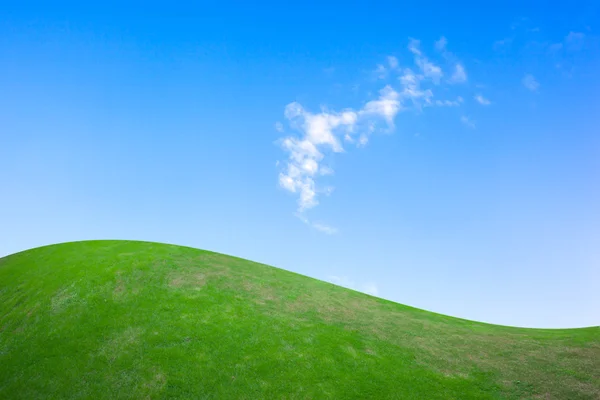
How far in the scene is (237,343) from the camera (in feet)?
106

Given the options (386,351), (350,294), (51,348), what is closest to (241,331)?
(386,351)

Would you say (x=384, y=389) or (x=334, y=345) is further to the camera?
(x=334, y=345)

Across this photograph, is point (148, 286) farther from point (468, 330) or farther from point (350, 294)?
point (468, 330)

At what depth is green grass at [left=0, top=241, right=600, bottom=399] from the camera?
91.3 ft

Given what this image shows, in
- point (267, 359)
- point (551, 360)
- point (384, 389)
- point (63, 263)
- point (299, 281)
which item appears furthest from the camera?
point (299, 281)

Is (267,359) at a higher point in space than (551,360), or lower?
lower

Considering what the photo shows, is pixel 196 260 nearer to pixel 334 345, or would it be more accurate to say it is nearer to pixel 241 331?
pixel 241 331

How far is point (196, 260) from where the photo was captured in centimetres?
4978

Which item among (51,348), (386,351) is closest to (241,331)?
(386,351)

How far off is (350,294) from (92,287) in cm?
3074

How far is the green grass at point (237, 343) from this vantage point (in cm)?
2783

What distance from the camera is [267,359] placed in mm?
30453

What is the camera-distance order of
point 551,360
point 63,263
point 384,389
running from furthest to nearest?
point 63,263
point 551,360
point 384,389

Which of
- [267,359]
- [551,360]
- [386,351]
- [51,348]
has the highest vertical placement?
[551,360]
